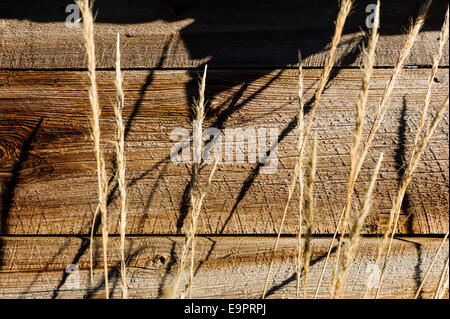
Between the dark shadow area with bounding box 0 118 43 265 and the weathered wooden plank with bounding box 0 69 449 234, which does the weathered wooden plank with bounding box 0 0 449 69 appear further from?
the dark shadow area with bounding box 0 118 43 265

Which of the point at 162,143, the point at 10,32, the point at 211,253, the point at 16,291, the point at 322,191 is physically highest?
the point at 10,32

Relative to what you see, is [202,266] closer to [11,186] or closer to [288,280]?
[288,280]

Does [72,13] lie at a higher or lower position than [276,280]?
higher

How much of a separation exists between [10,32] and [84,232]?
2.38 feet

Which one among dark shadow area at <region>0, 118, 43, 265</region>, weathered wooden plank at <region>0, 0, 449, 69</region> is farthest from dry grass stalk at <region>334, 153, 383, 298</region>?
dark shadow area at <region>0, 118, 43, 265</region>

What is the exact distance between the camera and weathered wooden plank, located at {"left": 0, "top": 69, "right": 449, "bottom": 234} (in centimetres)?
110

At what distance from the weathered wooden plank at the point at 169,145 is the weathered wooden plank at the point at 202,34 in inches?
2.0

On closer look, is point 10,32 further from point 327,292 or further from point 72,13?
point 327,292

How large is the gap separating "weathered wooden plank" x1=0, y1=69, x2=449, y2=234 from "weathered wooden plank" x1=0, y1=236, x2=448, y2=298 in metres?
0.05

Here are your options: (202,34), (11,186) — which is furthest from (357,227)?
(11,186)

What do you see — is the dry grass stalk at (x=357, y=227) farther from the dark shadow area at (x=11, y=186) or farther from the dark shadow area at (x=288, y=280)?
the dark shadow area at (x=11, y=186)

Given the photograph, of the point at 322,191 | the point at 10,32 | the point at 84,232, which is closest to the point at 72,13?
the point at 10,32

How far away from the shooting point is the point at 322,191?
3.61 ft

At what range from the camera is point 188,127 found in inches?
44.0
